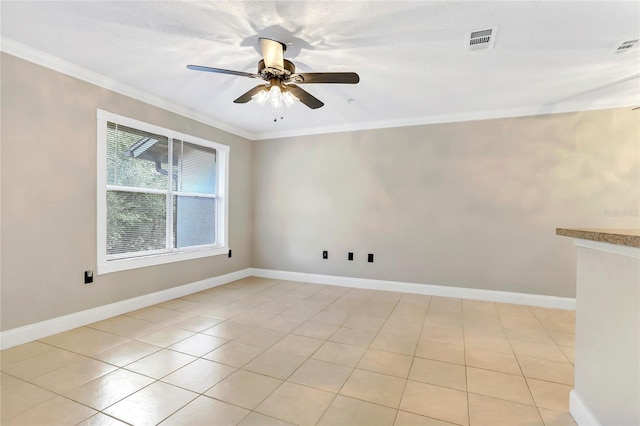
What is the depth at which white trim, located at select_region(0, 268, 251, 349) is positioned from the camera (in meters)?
2.50

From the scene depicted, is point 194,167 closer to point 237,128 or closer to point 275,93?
point 237,128

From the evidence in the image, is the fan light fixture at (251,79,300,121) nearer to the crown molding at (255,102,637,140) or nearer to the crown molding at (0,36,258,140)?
the crown molding at (0,36,258,140)

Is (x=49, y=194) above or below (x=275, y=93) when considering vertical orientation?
below

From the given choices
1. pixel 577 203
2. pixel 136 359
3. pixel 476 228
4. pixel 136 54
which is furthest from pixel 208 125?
pixel 577 203

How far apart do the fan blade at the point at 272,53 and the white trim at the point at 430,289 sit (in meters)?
3.35

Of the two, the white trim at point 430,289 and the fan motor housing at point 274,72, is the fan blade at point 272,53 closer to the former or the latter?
the fan motor housing at point 274,72

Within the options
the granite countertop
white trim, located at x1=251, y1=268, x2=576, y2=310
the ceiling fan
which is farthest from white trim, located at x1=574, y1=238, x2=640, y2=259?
white trim, located at x1=251, y1=268, x2=576, y2=310

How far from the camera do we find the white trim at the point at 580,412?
5.06 ft

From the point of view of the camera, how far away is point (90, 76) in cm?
298

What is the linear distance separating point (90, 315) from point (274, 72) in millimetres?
2996

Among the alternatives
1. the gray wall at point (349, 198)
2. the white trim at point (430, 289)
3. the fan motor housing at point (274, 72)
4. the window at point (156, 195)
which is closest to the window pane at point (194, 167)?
the window at point (156, 195)

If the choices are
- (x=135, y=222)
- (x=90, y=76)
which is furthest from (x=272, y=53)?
(x=135, y=222)

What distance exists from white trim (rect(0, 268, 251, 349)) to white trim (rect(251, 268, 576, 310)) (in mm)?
1244

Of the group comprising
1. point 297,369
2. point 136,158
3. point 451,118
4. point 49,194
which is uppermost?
point 451,118
